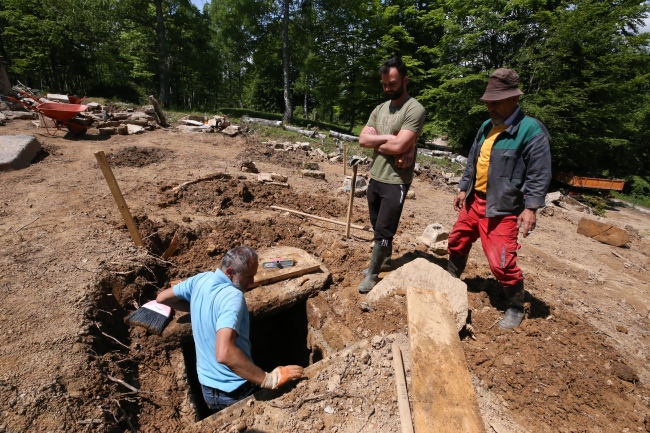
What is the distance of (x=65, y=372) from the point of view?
2018 mm

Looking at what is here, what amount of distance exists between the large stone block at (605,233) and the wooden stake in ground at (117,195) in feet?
27.8

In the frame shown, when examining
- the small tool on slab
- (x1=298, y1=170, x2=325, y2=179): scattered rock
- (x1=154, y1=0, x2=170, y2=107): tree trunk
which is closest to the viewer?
the small tool on slab

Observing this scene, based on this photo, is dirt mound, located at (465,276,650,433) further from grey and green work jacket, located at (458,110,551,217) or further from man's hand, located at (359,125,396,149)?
man's hand, located at (359,125,396,149)

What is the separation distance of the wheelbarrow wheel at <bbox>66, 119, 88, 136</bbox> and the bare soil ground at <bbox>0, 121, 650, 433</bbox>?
3.82 m

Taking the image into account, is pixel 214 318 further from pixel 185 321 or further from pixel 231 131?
pixel 231 131

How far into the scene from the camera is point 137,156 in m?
7.68

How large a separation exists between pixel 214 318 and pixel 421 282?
1.92m

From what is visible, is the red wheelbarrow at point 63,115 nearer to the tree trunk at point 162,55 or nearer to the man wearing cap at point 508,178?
the tree trunk at point 162,55

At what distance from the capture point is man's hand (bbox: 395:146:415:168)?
9.39 feet

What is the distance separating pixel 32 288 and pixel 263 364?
97.3 inches

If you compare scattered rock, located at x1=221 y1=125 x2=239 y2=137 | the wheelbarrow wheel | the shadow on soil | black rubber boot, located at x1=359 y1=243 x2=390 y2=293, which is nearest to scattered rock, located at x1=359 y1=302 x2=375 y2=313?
black rubber boot, located at x1=359 y1=243 x2=390 y2=293

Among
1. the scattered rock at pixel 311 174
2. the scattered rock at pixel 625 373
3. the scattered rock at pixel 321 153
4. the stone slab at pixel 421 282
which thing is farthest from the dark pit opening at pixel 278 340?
the scattered rock at pixel 321 153

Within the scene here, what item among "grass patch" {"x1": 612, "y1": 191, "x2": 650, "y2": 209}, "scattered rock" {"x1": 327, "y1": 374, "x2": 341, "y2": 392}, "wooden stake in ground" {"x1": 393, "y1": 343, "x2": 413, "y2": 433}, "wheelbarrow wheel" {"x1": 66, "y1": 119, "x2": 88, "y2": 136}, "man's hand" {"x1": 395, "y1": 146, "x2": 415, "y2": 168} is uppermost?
"man's hand" {"x1": 395, "y1": 146, "x2": 415, "y2": 168}

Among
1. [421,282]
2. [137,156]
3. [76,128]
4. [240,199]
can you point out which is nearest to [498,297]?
[421,282]
